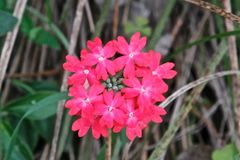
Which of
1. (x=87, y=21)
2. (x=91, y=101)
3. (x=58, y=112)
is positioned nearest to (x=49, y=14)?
(x=87, y=21)

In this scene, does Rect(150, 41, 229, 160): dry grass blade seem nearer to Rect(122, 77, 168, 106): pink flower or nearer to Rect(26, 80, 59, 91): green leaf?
Rect(122, 77, 168, 106): pink flower

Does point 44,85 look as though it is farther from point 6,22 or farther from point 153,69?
point 153,69

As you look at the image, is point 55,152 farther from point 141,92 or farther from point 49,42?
point 141,92

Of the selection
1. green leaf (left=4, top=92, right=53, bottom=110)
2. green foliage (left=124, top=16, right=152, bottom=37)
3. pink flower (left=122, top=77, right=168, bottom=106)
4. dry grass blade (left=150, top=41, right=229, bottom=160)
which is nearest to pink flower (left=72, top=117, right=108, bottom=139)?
pink flower (left=122, top=77, right=168, bottom=106)

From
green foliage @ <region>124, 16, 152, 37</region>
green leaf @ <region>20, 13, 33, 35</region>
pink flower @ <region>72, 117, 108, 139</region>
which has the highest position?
green leaf @ <region>20, 13, 33, 35</region>

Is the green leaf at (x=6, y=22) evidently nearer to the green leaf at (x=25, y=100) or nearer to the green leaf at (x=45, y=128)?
→ the green leaf at (x=25, y=100)

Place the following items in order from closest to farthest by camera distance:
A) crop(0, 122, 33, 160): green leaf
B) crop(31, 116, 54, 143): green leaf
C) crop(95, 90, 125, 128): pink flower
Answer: crop(95, 90, 125, 128): pink flower, crop(0, 122, 33, 160): green leaf, crop(31, 116, 54, 143): green leaf

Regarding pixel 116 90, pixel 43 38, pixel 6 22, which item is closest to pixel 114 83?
pixel 116 90
